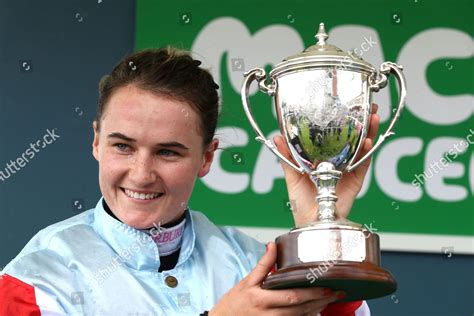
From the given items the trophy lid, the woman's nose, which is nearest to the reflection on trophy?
the trophy lid

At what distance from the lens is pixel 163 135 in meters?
2.26

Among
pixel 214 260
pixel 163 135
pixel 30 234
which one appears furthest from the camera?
pixel 30 234

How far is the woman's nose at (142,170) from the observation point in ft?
7.38

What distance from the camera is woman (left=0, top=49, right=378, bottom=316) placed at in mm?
2230

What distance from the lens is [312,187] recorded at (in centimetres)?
236

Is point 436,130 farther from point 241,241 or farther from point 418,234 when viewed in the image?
point 241,241

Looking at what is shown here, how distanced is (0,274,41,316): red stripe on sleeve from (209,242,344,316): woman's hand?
0.37m

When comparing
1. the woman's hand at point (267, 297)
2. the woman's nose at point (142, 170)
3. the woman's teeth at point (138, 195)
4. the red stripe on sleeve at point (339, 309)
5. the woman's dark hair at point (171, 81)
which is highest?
the woman's dark hair at point (171, 81)

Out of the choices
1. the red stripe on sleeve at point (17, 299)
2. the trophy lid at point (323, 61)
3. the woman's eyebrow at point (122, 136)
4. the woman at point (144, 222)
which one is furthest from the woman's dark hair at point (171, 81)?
the red stripe on sleeve at point (17, 299)

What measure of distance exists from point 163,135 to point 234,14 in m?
1.36

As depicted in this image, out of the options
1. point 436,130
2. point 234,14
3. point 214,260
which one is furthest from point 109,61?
point 214,260

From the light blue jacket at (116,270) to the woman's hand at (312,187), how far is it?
0.22m

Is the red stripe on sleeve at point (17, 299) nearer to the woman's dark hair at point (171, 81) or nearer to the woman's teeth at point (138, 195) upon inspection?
the woman's teeth at point (138, 195)

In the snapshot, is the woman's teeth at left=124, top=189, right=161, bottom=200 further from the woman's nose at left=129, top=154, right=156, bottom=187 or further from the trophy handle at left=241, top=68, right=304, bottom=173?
the trophy handle at left=241, top=68, right=304, bottom=173
